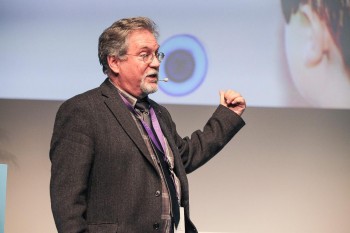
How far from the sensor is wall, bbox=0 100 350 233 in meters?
3.23

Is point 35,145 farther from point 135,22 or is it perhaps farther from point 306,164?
point 135,22

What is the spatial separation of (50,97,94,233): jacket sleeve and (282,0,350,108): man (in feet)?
5.95

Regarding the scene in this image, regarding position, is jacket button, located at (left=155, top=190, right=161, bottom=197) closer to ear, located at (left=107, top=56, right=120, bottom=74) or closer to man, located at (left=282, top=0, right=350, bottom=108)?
ear, located at (left=107, top=56, right=120, bottom=74)

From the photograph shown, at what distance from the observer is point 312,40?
3.13 m

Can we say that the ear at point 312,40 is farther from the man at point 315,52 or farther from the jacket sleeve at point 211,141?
the jacket sleeve at point 211,141

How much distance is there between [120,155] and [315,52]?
6.14ft

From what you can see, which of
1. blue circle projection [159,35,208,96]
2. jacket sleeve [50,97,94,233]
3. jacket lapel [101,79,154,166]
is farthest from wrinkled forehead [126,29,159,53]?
blue circle projection [159,35,208,96]

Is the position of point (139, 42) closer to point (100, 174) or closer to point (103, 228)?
point (100, 174)

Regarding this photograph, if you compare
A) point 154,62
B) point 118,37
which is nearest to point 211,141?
point 154,62

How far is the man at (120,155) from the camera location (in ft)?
5.04

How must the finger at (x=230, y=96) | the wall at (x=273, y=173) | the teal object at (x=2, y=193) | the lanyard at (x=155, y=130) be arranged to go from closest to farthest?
the lanyard at (x=155, y=130), the finger at (x=230, y=96), the teal object at (x=2, y=193), the wall at (x=273, y=173)

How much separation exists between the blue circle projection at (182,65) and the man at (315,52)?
1.61 ft

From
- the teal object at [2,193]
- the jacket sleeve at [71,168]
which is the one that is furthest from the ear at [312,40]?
the jacket sleeve at [71,168]

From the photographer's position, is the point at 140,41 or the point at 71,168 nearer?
the point at 71,168
